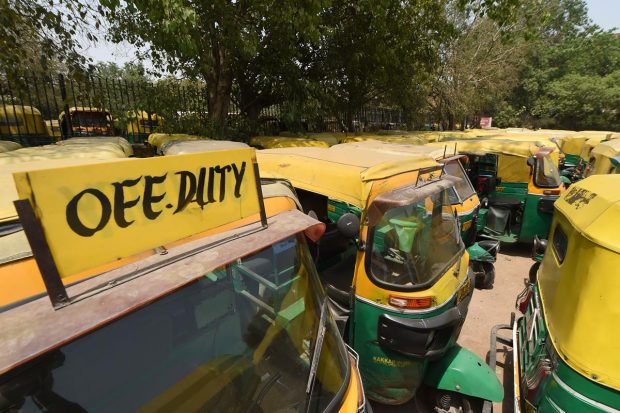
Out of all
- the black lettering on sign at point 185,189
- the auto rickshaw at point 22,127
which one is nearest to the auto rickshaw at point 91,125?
the auto rickshaw at point 22,127

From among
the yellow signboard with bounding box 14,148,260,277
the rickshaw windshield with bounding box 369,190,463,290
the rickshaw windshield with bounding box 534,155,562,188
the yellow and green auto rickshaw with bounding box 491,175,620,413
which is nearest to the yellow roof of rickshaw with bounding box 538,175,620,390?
the yellow and green auto rickshaw with bounding box 491,175,620,413

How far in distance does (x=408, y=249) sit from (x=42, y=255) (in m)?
2.50

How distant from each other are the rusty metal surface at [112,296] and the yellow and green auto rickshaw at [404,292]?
1.31 meters

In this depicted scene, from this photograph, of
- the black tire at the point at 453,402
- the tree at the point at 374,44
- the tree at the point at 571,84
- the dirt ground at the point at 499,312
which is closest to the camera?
the black tire at the point at 453,402

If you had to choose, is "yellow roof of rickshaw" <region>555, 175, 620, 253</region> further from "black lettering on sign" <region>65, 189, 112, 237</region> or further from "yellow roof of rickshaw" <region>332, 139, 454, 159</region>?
"black lettering on sign" <region>65, 189, 112, 237</region>

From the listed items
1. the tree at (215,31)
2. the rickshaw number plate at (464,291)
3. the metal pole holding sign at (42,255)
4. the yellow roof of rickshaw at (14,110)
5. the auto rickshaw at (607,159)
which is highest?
the tree at (215,31)

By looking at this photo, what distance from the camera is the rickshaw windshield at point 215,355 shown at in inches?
45.5

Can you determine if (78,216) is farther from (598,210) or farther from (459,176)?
(459,176)

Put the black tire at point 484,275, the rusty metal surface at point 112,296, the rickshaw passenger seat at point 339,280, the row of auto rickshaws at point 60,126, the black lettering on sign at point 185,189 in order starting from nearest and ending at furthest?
the rusty metal surface at point 112,296 < the black lettering on sign at point 185,189 < the rickshaw passenger seat at point 339,280 < the black tire at point 484,275 < the row of auto rickshaws at point 60,126

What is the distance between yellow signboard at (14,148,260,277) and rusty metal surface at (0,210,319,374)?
0.22 feet

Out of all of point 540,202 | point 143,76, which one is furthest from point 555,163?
point 143,76

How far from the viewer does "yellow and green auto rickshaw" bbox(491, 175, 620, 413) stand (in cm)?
186

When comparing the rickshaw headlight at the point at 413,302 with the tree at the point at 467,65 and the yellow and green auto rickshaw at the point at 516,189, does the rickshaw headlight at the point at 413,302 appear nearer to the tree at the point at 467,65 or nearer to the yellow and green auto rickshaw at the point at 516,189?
the yellow and green auto rickshaw at the point at 516,189

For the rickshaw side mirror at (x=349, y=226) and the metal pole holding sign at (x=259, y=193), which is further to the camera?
the rickshaw side mirror at (x=349, y=226)
